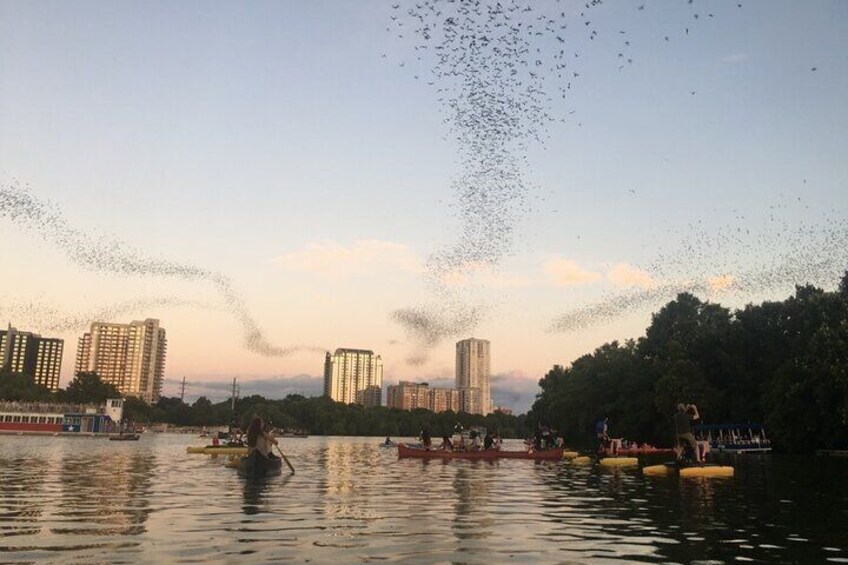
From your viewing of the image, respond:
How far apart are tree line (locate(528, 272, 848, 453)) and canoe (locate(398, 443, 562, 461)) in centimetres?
2366

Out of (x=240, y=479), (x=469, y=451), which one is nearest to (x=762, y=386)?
(x=469, y=451)

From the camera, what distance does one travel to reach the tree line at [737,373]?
6506 cm

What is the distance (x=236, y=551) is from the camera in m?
12.2

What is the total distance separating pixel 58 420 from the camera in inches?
5851

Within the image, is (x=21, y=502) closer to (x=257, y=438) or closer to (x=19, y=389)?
(x=257, y=438)

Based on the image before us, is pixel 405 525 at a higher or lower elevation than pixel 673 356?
lower

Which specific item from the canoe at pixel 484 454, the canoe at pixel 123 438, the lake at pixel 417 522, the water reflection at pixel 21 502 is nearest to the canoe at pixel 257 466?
the lake at pixel 417 522

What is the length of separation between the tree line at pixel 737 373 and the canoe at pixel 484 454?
23.7 meters

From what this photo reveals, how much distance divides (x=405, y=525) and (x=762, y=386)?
7615 cm

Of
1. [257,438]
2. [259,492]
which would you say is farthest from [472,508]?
[257,438]

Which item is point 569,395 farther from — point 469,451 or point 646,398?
point 469,451

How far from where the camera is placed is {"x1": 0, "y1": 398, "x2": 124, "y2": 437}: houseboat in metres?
145

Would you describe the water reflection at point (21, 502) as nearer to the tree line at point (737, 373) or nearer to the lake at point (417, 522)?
the lake at point (417, 522)

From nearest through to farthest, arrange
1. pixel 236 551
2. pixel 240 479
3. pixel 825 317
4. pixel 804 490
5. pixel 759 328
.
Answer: pixel 236 551
pixel 804 490
pixel 240 479
pixel 825 317
pixel 759 328
